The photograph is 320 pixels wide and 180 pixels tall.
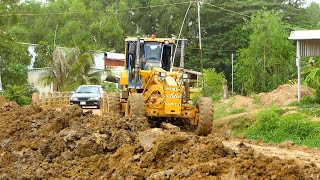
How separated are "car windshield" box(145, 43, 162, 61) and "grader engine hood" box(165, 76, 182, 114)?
2224 mm

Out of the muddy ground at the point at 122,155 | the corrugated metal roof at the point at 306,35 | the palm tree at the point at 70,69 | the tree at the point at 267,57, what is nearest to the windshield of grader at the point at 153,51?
the muddy ground at the point at 122,155

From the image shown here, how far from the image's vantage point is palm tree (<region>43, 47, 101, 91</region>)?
1763 inches

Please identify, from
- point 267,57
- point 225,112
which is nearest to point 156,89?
point 225,112

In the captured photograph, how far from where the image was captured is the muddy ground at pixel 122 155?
26.9ft

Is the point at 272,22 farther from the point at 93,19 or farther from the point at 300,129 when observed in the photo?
the point at 93,19

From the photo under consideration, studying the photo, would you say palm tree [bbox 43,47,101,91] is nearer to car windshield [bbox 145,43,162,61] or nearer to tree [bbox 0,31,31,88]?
tree [bbox 0,31,31,88]

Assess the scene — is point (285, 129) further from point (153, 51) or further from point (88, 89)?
point (88, 89)

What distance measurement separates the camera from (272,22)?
36062 mm

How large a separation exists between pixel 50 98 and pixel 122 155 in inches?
1063

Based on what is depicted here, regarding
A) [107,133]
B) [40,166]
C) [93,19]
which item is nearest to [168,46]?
[107,133]

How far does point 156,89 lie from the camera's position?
1750 centimetres

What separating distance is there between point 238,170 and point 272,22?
95.4ft

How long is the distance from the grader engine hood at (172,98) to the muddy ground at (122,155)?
92.0 inches

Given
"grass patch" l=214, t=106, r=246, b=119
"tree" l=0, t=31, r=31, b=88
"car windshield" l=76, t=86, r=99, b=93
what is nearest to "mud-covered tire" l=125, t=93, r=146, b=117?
"grass patch" l=214, t=106, r=246, b=119
